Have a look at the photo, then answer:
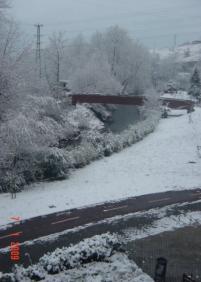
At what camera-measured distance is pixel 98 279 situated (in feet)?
40.6

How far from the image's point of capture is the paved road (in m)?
16.4

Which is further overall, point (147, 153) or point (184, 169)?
point (147, 153)

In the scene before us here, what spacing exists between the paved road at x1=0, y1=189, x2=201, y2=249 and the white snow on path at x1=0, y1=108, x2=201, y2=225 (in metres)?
0.64

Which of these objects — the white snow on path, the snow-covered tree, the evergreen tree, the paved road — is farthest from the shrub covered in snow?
the evergreen tree

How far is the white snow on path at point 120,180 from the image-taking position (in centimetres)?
1975

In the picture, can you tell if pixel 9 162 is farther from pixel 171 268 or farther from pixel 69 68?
pixel 69 68

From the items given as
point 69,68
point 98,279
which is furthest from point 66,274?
point 69,68

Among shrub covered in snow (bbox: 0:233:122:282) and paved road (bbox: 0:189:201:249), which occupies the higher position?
shrub covered in snow (bbox: 0:233:122:282)

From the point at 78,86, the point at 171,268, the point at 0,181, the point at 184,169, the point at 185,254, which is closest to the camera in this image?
the point at 171,268

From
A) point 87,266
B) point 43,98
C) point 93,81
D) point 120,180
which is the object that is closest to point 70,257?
point 87,266

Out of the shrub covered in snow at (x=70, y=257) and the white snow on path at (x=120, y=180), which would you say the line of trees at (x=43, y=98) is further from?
the shrub covered in snow at (x=70, y=257)

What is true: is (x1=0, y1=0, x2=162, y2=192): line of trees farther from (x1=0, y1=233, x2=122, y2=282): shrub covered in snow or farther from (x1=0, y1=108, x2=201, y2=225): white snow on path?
(x1=0, y1=233, x2=122, y2=282): shrub covered in snow

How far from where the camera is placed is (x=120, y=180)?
23484 millimetres

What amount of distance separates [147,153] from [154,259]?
55.2 feet
